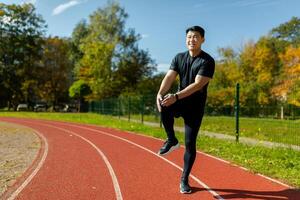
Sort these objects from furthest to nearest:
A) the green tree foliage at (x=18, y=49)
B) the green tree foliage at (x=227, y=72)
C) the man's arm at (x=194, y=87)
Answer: the green tree foliage at (x=18, y=49)
the green tree foliage at (x=227, y=72)
the man's arm at (x=194, y=87)

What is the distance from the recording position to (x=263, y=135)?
13.8 m

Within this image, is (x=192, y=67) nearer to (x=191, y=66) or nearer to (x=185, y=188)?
(x=191, y=66)

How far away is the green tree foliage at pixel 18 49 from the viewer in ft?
198

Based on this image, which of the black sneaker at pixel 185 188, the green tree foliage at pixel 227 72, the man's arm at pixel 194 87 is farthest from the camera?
the green tree foliage at pixel 227 72

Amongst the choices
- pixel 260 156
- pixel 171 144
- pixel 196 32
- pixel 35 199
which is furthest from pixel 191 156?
pixel 260 156

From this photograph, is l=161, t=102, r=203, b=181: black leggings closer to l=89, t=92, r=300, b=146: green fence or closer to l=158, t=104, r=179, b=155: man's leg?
l=158, t=104, r=179, b=155: man's leg

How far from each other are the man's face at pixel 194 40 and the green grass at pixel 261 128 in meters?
7.14

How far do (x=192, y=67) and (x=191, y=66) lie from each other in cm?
→ 3

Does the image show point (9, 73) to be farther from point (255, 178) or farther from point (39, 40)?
point (255, 178)

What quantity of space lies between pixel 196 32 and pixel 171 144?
154 centimetres

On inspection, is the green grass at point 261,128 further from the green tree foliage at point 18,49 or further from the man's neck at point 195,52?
the green tree foliage at point 18,49

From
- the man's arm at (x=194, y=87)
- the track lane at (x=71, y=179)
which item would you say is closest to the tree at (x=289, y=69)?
the track lane at (x=71, y=179)

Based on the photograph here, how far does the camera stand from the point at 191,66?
5535mm

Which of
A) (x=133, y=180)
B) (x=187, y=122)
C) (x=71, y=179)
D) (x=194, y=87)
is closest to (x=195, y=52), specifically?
(x=194, y=87)
